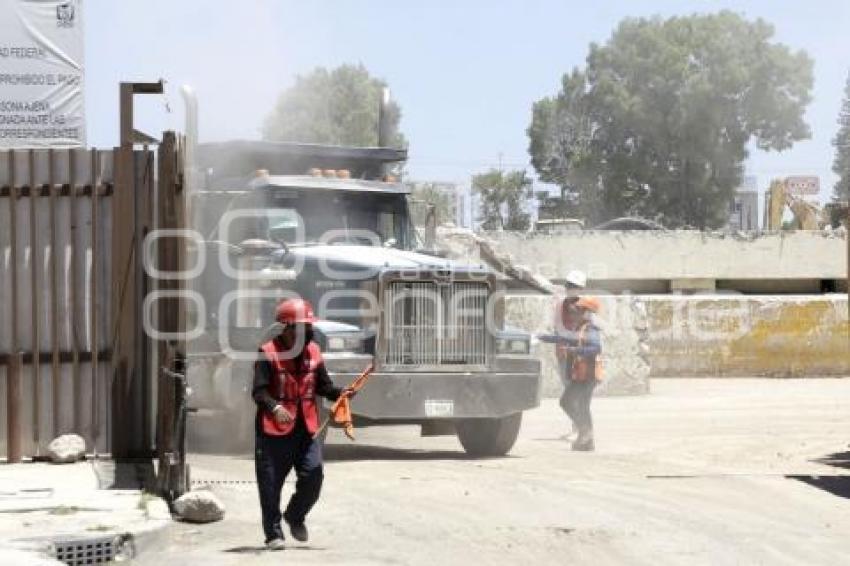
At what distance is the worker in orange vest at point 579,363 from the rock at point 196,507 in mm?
6690

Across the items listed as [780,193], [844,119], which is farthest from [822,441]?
[844,119]

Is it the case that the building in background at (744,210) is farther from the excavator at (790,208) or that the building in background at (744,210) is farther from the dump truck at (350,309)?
the dump truck at (350,309)

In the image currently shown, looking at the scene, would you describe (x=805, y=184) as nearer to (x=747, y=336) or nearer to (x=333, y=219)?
(x=747, y=336)

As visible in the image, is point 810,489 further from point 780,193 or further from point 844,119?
point 844,119

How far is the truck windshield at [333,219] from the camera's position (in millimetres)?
16625

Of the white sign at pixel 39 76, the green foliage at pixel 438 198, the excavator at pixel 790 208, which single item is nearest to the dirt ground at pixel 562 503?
the green foliage at pixel 438 198

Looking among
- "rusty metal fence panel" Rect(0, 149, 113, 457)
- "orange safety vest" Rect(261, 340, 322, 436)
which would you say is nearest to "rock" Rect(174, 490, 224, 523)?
"orange safety vest" Rect(261, 340, 322, 436)

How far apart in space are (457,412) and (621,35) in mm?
62420

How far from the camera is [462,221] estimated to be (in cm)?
3759

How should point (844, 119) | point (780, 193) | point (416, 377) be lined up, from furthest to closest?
1. point (844, 119)
2. point (780, 193)
3. point (416, 377)

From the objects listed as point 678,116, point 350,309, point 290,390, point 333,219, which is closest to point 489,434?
point 350,309

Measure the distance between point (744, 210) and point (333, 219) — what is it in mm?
61485

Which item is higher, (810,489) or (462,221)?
(462,221)

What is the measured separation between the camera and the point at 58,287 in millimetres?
13156
